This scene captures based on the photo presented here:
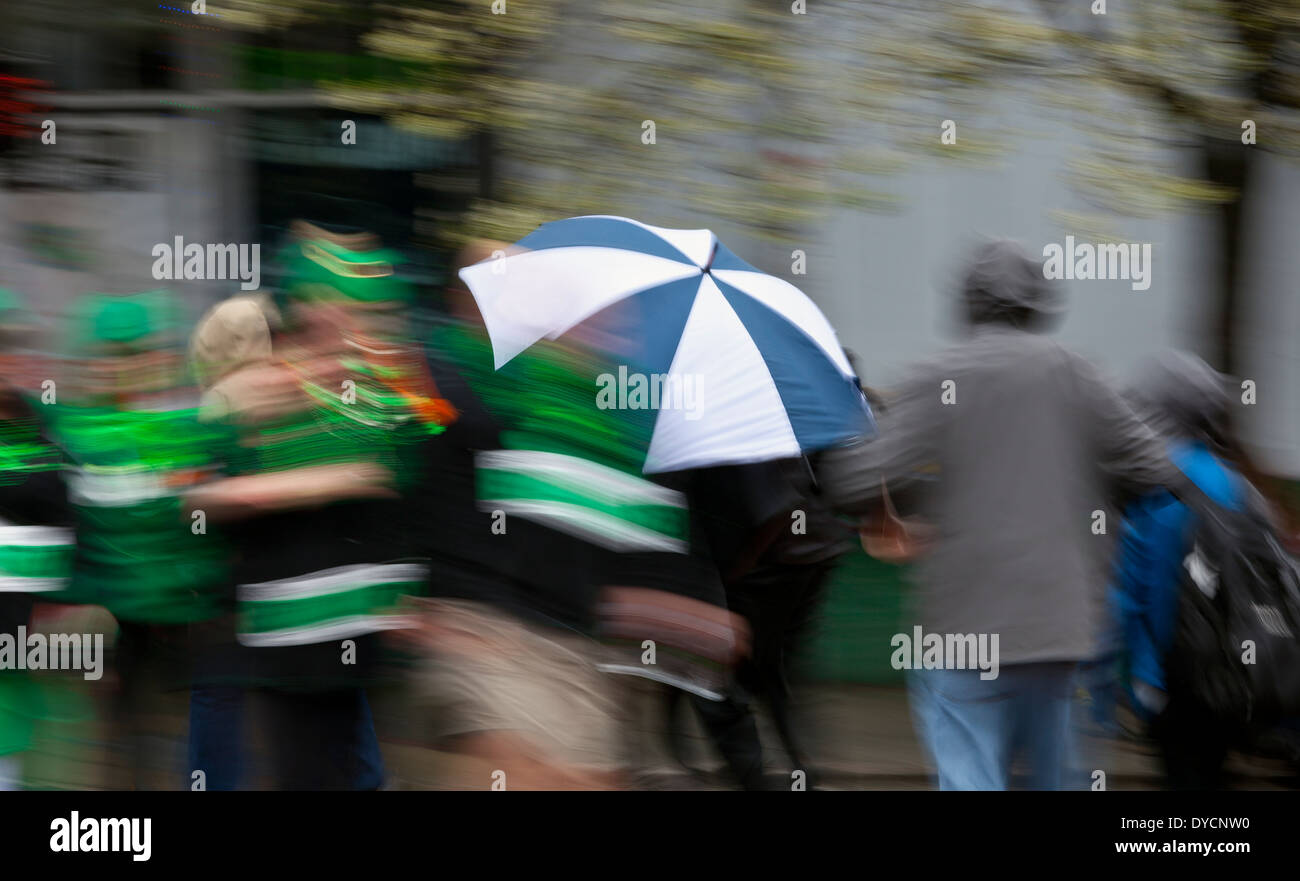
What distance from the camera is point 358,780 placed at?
363cm

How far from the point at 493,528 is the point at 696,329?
44.1 inches

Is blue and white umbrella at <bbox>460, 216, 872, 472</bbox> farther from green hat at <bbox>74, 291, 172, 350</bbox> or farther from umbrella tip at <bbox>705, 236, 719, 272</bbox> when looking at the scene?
green hat at <bbox>74, 291, 172, 350</bbox>

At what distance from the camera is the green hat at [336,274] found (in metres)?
3.41

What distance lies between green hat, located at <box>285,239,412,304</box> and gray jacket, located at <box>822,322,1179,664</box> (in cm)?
135

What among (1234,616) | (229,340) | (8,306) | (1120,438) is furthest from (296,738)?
(1234,616)

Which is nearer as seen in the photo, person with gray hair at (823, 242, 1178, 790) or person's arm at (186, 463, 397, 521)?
person's arm at (186, 463, 397, 521)

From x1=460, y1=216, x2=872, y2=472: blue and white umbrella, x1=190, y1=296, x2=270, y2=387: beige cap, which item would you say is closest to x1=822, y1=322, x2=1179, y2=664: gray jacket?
x1=460, y1=216, x2=872, y2=472: blue and white umbrella

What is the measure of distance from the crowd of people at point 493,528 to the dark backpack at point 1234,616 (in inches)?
1.8

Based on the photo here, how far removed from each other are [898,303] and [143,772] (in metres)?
4.14

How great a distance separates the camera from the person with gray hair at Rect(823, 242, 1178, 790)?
3.36 metres

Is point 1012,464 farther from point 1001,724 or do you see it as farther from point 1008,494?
point 1001,724

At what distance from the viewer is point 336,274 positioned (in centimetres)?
344
